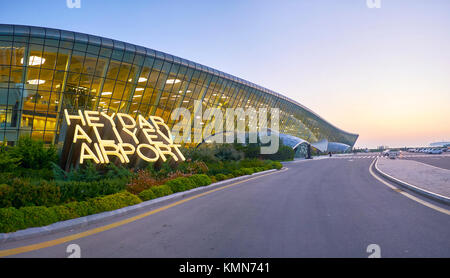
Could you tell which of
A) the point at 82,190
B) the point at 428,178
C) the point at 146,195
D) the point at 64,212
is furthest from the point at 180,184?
the point at 428,178

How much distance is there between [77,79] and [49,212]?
27401 mm

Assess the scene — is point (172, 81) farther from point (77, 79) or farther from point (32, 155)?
point (32, 155)

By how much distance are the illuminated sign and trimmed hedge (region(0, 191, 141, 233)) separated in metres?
4.43

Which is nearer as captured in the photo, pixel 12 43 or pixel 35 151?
pixel 35 151

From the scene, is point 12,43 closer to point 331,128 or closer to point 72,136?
point 72,136

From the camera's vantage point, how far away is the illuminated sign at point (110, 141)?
1135 cm

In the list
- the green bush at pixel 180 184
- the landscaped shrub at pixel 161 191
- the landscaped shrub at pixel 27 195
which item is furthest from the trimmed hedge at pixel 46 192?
the green bush at pixel 180 184

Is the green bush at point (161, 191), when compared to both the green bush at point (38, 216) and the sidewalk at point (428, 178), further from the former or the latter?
the sidewalk at point (428, 178)

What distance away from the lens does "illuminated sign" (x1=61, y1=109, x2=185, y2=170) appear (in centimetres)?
1135

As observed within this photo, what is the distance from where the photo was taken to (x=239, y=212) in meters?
7.38

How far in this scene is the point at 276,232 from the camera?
18.1 ft

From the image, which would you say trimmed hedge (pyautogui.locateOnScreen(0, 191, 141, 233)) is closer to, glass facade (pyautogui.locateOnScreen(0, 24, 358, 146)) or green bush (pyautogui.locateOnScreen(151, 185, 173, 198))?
green bush (pyautogui.locateOnScreen(151, 185, 173, 198))
